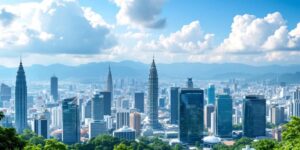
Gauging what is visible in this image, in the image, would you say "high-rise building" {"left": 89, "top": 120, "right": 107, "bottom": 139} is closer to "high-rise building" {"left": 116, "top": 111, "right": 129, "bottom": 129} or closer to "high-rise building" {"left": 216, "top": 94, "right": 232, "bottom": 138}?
"high-rise building" {"left": 116, "top": 111, "right": 129, "bottom": 129}

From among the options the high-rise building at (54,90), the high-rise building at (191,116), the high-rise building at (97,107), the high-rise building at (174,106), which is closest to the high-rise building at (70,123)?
the high-rise building at (191,116)

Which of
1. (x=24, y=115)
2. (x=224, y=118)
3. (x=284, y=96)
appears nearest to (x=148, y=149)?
(x=224, y=118)

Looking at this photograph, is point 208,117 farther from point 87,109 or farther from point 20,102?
point 20,102

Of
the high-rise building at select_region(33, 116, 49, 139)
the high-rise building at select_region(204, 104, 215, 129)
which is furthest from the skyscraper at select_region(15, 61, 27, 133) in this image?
the high-rise building at select_region(204, 104, 215, 129)

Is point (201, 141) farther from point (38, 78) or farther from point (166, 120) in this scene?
point (38, 78)

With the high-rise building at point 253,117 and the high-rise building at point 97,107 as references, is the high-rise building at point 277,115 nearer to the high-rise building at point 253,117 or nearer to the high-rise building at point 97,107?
the high-rise building at point 253,117

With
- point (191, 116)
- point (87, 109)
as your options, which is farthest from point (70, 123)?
point (87, 109)
